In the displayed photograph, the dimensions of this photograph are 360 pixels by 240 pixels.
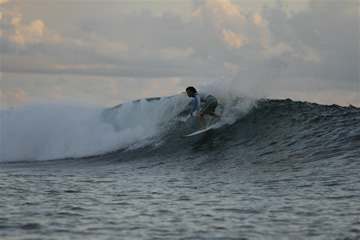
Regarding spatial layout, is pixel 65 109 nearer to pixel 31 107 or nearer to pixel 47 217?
pixel 31 107

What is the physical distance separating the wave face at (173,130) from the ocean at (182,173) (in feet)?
0.19

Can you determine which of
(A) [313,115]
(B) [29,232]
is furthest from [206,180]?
(A) [313,115]

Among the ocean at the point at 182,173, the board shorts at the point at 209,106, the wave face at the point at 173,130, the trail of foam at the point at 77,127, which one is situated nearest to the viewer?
the ocean at the point at 182,173

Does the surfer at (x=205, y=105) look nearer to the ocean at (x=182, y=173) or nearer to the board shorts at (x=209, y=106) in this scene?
the board shorts at (x=209, y=106)

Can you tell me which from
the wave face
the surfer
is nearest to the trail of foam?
the wave face

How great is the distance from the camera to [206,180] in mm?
9391

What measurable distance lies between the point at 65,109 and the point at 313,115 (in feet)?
39.4

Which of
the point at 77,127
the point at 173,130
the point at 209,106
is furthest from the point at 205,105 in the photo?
the point at 77,127

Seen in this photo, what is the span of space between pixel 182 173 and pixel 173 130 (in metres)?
6.47

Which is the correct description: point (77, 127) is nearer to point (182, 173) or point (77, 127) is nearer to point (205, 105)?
point (205, 105)

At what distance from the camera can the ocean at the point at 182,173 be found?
5.57m

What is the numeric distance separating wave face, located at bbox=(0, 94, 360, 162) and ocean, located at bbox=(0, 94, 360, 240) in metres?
0.06

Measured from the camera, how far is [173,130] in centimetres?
1725

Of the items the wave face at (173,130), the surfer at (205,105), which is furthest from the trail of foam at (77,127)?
the surfer at (205,105)
